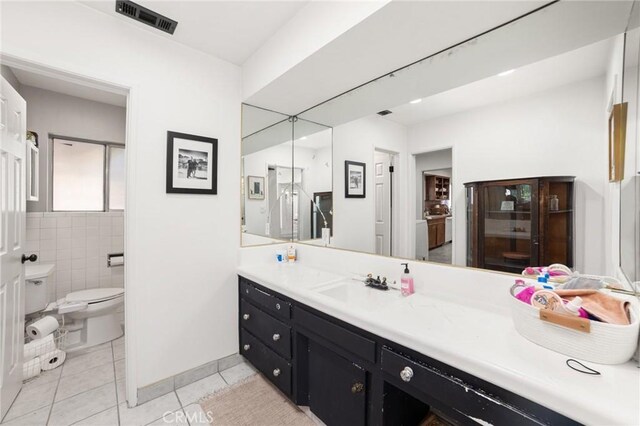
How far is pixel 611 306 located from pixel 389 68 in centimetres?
155

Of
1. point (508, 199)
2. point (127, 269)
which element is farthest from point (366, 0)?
point (127, 269)

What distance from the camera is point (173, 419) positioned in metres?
1.67

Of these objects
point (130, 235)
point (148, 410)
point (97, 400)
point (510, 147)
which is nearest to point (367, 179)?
point (510, 147)

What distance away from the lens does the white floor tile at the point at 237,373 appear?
2070mm

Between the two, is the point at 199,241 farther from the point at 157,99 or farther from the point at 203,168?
the point at 157,99

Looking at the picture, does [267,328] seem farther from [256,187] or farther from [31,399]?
[31,399]

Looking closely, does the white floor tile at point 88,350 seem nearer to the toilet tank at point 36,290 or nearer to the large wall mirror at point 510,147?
the toilet tank at point 36,290

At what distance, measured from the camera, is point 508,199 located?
1274 mm

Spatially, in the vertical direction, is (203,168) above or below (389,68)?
below

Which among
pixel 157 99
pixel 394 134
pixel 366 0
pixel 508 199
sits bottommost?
pixel 508 199

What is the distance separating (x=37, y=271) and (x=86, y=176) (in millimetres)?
1370

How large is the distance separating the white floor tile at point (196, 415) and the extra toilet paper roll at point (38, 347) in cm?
156

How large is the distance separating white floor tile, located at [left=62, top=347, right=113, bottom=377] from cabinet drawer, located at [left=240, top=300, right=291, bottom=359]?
4.57 ft

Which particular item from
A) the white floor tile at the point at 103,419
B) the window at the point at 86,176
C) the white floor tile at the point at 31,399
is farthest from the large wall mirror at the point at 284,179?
the window at the point at 86,176
